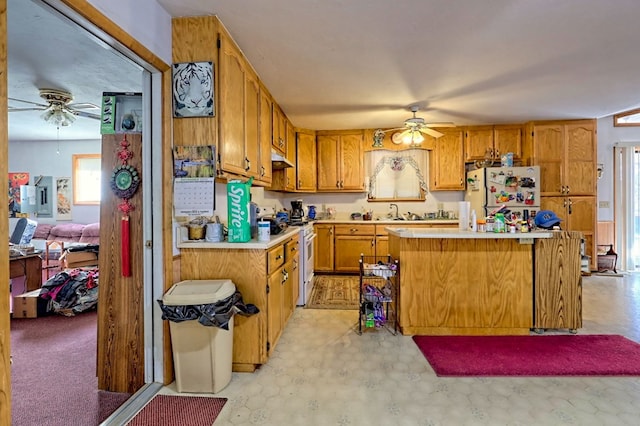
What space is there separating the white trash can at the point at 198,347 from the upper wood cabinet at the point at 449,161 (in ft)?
14.0

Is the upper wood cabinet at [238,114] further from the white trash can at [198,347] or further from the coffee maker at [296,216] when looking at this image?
the coffee maker at [296,216]

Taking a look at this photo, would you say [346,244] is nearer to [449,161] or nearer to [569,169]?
[449,161]

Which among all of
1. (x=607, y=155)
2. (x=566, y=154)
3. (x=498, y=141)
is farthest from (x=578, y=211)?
(x=498, y=141)

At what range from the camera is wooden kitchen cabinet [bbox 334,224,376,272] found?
501 centimetres

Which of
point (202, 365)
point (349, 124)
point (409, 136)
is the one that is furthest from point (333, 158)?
point (202, 365)

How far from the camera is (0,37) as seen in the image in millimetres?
1058

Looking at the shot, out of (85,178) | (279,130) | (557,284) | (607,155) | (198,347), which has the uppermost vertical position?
(279,130)

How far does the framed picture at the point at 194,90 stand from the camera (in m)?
2.15

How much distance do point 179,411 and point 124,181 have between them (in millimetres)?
1450

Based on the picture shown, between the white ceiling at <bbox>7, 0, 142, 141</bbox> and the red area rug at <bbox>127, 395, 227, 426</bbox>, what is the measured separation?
81.2 inches

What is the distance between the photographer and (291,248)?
3.04 m

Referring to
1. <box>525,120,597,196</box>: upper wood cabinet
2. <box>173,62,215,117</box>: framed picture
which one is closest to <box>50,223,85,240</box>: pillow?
<box>173,62,215,117</box>: framed picture

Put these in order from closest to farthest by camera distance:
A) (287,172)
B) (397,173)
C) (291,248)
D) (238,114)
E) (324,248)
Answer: (238,114)
(291,248)
(287,172)
(324,248)
(397,173)

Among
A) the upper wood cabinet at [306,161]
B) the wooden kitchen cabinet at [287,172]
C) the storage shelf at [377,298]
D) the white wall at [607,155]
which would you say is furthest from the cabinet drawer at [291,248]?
the white wall at [607,155]
